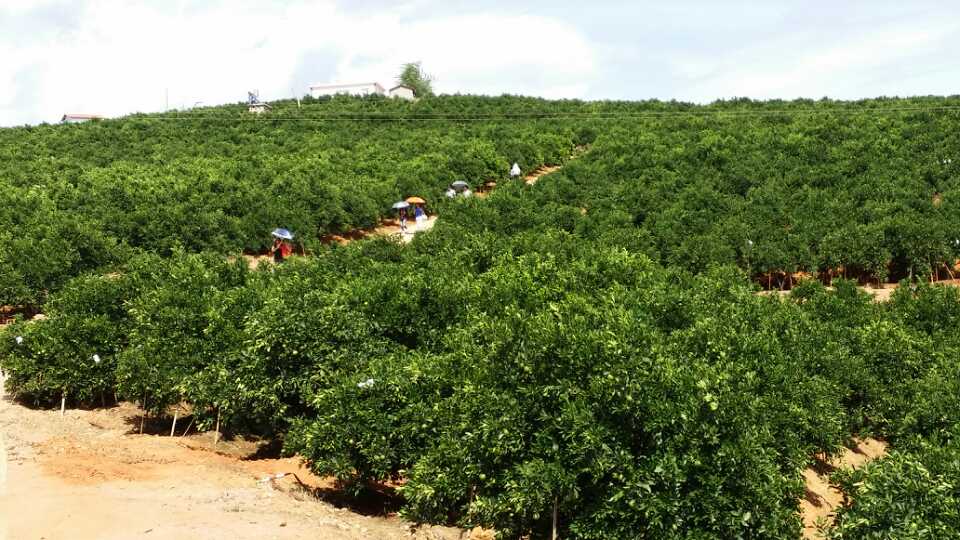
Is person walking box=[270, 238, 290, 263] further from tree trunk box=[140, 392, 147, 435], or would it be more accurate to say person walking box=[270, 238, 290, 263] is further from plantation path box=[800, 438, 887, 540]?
plantation path box=[800, 438, 887, 540]

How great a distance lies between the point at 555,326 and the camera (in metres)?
12.8

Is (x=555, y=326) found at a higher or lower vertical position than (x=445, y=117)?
lower

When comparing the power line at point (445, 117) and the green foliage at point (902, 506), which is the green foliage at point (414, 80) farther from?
the green foliage at point (902, 506)

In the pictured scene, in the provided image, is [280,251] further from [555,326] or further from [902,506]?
[902,506]

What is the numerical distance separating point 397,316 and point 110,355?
33.4 feet

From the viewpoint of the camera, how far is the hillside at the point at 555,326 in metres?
11.4

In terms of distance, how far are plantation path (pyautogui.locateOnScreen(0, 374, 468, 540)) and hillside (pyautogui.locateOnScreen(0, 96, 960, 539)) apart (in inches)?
39.7

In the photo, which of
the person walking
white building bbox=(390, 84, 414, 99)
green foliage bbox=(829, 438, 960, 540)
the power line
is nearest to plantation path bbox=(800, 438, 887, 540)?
green foliage bbox=(829, 438, 960, 540)

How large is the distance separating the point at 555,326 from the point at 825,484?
32.2ft

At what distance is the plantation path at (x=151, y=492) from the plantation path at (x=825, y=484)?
777cm

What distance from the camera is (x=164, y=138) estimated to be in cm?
6475

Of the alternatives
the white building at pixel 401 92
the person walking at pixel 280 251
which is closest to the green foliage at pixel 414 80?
the white building at pixel 401 92

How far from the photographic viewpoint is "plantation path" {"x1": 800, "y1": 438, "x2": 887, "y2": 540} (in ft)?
51.7

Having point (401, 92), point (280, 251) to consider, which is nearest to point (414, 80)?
point (401, 92)
